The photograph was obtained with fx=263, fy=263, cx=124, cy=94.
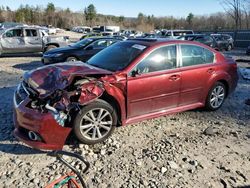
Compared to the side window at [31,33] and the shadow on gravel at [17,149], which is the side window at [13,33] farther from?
the shadow on gravel at [17,149]

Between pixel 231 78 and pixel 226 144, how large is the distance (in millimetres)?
2030

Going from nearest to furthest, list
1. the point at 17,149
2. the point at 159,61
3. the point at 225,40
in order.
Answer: the point at 17,149 → the point at 159,61 → the point at 225,40

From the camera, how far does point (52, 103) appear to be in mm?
3617

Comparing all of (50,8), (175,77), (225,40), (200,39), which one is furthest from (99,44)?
(50,8)

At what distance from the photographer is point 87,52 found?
10.7m

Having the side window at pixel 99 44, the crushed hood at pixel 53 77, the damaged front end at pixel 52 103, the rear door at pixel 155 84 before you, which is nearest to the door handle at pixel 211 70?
the rear door at pixel 155 84

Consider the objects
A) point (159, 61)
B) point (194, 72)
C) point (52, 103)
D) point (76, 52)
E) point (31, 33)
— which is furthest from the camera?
point (31, 33)

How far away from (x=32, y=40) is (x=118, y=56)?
11.3 meters

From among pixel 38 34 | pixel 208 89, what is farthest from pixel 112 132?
pixel 38 34

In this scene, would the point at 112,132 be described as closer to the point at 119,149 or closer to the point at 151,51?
the point at 119,149

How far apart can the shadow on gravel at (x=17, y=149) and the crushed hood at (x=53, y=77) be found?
0.80m

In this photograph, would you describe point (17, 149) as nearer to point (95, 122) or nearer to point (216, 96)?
point (95, 122)

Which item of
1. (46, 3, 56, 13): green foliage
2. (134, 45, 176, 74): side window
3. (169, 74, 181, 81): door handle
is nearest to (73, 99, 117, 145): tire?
(134, 45, 176, 74): side window

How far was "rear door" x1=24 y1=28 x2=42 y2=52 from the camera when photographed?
14508 millimetres
